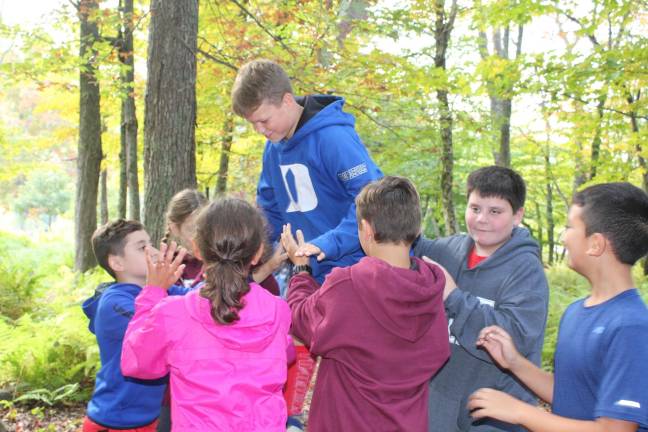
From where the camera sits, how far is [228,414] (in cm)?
216

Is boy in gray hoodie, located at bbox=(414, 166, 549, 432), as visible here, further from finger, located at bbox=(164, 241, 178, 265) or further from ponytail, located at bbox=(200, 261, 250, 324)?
finger, located at bbox=(164, 241, 178, 265)

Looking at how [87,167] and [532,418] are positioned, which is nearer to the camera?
[532,418]

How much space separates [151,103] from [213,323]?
3739mm

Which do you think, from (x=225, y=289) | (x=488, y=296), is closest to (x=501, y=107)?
(x=488, y=296)

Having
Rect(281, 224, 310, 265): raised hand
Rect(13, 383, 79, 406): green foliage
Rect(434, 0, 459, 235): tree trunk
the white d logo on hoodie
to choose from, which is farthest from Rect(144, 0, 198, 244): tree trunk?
Rect(434, 0, 459, 235): tree trunk

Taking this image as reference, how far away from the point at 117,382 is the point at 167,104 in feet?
10.4

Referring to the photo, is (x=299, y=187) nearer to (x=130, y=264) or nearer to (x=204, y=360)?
(x=130, y=264)

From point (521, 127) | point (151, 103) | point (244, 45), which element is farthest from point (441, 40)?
point (521, 127)

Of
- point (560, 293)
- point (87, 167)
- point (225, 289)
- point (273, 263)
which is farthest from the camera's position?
point (87, 167)

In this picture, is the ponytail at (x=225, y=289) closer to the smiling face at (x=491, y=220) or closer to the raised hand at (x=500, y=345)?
the raised hand at (x=500, y=345)

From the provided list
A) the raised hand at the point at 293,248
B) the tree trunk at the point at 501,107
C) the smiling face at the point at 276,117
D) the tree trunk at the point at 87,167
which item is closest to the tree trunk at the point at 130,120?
the tree trunk at the point at 87,167

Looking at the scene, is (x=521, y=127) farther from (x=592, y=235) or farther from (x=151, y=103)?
(x=592, y=235)

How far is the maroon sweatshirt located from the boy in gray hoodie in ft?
0.81

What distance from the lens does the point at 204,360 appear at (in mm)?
2156
